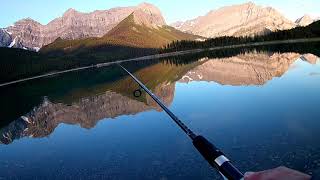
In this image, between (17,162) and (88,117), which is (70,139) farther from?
(88,117)

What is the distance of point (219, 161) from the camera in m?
6.79

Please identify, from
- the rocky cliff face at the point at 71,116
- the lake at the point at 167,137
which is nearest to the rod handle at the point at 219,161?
the lake at the point at 167,137

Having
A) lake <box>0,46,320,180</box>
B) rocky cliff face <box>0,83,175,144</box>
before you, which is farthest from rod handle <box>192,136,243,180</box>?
rocky cliff face <box>0,83,175,144</box>

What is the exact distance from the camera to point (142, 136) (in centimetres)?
3459

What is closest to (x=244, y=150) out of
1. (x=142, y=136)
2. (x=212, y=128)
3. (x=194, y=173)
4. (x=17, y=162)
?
(x=194, y=173)

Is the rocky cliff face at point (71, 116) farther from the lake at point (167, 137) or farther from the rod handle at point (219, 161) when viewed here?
the rod handle at point (219, 161)

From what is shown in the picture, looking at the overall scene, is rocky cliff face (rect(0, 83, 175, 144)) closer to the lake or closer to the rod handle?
the lake

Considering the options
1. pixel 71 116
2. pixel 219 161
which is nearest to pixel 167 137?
pixel 219 161

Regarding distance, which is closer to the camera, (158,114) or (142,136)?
(142,136)

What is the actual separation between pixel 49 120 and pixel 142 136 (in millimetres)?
24703

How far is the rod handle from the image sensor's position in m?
6.24

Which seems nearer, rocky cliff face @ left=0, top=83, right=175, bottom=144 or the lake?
the lake

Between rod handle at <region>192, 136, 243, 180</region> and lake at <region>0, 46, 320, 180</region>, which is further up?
rod handle at <region>192, 136, 243, 180</region>

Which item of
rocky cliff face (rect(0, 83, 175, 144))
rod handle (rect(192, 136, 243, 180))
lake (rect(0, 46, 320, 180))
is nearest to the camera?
rod handle (rect(192, 136, 243, 180))
